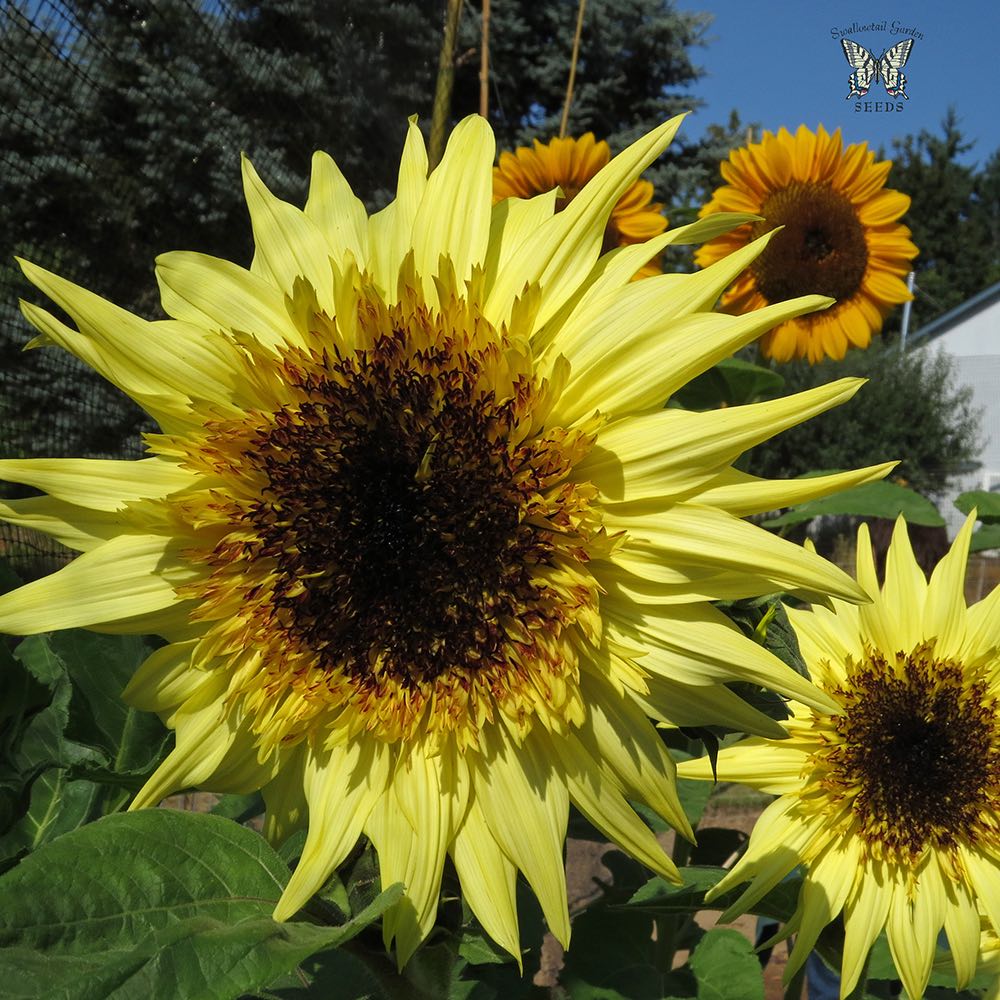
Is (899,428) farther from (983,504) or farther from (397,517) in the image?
(397,517)

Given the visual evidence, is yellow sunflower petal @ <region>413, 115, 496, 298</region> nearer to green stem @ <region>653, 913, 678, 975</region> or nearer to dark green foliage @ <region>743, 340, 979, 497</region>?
green stem @ <region>653, 913, 678, 975</region>

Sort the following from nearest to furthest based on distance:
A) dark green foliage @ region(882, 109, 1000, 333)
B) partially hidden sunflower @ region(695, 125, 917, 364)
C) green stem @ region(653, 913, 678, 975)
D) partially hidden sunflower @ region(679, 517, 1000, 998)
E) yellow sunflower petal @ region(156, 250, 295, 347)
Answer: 1. yellow sunflower petal @ region(156, 250, 295, 347)
2. partially hidden sunflower @ region(679, 517, 1000, 998)
3. green stem @ region(653, 913, 678, 975)
4. partially hidden sunflower @ region(695, 125, 917, 364)
5. dark green foliage @ region(882, 109, 1000, 333)

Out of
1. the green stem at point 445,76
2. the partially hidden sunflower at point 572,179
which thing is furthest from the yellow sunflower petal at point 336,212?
the partially hidden sunflower at point 572,179

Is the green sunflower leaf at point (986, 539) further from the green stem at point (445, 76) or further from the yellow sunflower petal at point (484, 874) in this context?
the yellow sunflower petal at point (484, 874)

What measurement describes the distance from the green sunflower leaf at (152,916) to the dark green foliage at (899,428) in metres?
21.9

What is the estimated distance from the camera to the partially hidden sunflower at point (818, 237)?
8.40ft

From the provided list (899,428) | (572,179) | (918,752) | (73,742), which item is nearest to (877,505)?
(918,752)

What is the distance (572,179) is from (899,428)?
75.6ft

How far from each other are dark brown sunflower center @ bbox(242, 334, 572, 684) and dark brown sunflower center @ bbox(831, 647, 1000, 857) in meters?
0.73

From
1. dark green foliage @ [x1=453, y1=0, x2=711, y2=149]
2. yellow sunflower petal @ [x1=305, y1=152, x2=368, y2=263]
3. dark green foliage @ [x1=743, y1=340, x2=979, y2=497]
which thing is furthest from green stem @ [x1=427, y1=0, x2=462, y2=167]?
dark green foliage @ [x1=743, y1=340, x2=979, y2=497]

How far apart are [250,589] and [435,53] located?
5.77 meters

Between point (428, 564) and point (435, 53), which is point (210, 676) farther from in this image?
point (435, 53)

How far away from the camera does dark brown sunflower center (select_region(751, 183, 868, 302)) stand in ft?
8.52

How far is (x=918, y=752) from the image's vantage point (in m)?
1.49
